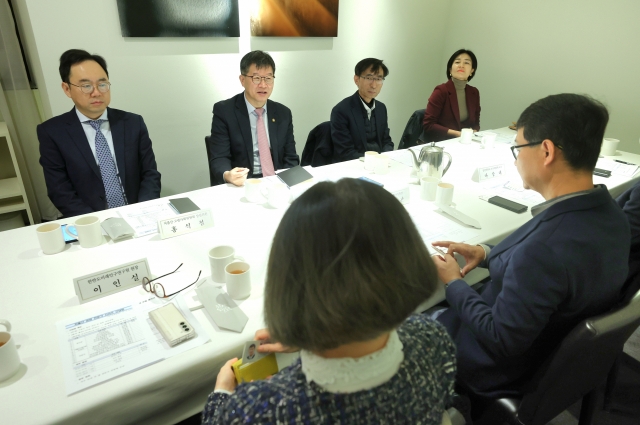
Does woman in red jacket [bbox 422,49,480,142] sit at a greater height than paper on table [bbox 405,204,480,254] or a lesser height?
greater

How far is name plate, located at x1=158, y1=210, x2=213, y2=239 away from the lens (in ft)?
4.62

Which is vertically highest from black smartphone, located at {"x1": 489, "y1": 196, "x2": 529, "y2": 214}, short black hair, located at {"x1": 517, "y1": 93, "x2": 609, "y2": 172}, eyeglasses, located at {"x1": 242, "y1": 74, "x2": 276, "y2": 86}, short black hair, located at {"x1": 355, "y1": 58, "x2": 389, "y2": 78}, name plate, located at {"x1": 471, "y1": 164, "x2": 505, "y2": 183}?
short black hair, located at {"x1": 355, "y1": 58, "x2": 389, "y2": 78}

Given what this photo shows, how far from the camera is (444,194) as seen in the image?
1.71m

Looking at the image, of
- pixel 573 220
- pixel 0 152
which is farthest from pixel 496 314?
pixel 0 152

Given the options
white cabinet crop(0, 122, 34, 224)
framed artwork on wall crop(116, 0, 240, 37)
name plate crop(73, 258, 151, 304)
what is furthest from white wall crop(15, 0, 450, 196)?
name plate crop(73, 258, 151, 304)

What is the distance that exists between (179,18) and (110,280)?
93.4 inches

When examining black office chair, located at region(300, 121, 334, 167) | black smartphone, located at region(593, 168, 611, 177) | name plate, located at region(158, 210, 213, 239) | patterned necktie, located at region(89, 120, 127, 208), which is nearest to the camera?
name plate, located at region(158, 210, 213, 239)

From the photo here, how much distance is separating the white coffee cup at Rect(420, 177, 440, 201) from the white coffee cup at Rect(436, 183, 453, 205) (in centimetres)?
5

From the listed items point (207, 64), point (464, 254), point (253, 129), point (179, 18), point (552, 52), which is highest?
point (179, 18)

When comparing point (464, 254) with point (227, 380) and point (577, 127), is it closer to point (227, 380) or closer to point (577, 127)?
point (577, 127)

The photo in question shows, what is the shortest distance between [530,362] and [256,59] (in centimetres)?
202

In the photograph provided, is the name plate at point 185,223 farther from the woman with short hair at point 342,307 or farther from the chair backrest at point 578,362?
the chair backrest at point 578,362

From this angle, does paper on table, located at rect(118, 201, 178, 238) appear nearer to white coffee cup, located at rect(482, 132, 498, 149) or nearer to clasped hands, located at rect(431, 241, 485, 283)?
clasped hands, located at rect(431, 241, 485, 283)

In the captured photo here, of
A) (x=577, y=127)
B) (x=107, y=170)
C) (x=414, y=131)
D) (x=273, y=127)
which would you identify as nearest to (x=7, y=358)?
(x=107, y=170)
